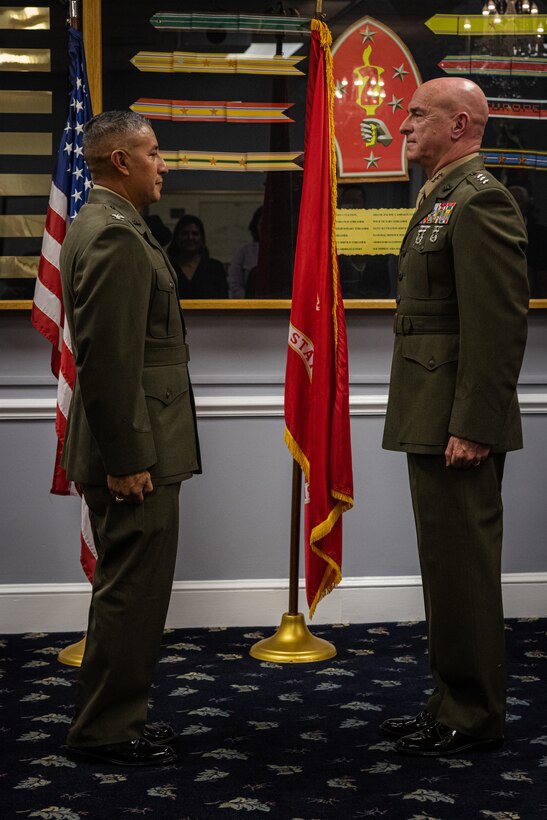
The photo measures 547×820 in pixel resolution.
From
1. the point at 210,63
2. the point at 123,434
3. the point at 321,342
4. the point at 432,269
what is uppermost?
the point at 210,63

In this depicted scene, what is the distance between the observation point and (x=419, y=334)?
267cm

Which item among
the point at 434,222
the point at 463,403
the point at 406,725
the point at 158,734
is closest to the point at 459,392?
the point at 463,403

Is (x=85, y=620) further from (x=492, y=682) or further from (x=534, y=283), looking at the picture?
(x=534, y=283)

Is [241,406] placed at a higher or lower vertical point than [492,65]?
lower

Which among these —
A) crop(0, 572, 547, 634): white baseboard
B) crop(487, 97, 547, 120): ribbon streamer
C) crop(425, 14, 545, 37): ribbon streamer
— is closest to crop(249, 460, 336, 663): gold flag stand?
crop(0, 572, 547, 634): white baseboard

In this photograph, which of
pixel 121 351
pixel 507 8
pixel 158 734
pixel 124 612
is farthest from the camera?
pixel 507 8

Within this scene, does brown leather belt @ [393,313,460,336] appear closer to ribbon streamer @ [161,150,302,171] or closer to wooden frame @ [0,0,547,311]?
wooden frame @ [0,0,547,311]

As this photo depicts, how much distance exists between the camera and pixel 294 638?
361 cm

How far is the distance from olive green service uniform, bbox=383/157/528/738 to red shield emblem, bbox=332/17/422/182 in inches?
47.7

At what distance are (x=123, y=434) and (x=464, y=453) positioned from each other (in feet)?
2.64

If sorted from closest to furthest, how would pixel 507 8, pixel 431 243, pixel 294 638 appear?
pixel 431 243 → pixel 294 638 → pixel 507 8

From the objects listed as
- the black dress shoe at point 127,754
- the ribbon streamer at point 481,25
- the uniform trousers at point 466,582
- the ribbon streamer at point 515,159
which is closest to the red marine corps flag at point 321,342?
the ribbon streamer at point 481,25

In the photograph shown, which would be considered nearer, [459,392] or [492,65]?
[459,392]

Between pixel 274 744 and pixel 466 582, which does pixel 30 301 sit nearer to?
pixel 274 744
